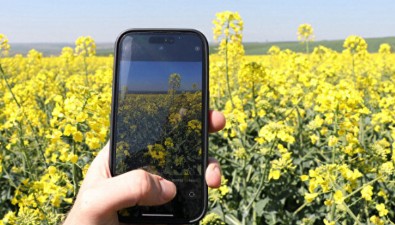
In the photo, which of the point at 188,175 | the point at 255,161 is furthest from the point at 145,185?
the point at 255,161

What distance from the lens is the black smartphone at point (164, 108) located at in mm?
1354

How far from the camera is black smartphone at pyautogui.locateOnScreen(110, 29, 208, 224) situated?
135cm

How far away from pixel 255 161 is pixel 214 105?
1.30m

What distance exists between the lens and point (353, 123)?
7.10ft

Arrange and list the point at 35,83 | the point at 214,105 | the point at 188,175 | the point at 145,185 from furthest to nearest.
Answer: the point at 35,83, the point at 214,105, the point at 188,175, the point at 145,185

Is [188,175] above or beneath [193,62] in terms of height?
beneath

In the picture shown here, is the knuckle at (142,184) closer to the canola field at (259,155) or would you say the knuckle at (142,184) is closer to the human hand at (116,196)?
the human hand at (116,196)

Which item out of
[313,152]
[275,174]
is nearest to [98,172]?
[275,174]

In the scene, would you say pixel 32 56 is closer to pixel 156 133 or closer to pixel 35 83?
pixel 35 83

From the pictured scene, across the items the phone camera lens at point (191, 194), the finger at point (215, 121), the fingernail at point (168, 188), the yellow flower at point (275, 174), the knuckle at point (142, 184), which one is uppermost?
the finger at point (215, 121)

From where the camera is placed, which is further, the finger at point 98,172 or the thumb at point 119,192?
the finger at point 98,172

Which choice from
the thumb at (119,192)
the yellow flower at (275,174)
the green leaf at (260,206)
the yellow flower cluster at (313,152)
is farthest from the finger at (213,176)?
the green leaf at (260,206)

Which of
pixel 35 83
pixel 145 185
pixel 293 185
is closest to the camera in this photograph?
pixel 145 185

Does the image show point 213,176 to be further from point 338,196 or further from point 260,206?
point 260,206
